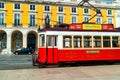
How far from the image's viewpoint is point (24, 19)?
211ft

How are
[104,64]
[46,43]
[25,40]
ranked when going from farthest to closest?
[25,40] < [104,64] < [46,43]

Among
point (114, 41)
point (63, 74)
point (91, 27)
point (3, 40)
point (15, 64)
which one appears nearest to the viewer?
point (63, 74)

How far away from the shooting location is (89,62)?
20.8m

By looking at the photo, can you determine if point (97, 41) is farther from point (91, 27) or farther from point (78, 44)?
point (78, 44)

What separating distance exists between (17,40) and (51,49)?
1804 inches

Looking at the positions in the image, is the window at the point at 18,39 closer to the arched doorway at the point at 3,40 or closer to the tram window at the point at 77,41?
the arched doorway at the point at 3,40


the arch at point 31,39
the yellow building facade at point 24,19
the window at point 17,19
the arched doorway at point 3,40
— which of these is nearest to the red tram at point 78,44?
the yellow building facade at point 24,19

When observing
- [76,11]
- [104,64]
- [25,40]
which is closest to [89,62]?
[104,64]

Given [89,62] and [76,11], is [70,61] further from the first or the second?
Result: [76,11]

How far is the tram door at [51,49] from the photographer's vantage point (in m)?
19.5

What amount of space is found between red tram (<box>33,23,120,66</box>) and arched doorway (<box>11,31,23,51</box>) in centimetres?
4416

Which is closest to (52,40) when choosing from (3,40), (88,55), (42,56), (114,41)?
(42,56)

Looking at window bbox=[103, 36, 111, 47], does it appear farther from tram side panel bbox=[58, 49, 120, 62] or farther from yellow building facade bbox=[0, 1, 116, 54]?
yellow building facade bbox=[0, 1, 116, 54]

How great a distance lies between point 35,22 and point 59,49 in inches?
1814
